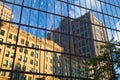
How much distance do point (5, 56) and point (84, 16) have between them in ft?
58.7

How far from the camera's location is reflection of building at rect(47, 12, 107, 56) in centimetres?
3441

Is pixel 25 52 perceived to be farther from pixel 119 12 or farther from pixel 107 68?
pixel 119 12

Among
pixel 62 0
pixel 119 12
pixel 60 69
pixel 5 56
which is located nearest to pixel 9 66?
pixel 5 56

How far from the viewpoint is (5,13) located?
3102 centimetres

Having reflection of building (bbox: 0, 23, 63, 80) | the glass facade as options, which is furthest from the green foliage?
reflection of building (bbox: 0, 23, 63, 80)

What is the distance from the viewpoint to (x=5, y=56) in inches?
1136

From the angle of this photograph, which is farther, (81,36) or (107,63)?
(81,36)

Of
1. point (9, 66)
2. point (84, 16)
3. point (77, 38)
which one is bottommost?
point (9, 66)

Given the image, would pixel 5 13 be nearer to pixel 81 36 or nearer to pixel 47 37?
pixel 47 37

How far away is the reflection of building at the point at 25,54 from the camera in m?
28.2

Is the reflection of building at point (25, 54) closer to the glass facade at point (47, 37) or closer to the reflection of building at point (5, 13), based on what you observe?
the glass facade at point (47, 37)

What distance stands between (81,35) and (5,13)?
1420cm

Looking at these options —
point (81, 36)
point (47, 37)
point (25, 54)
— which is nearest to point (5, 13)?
point (25, 54)

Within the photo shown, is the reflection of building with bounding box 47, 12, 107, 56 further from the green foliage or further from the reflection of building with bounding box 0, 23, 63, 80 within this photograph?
the green foliage
